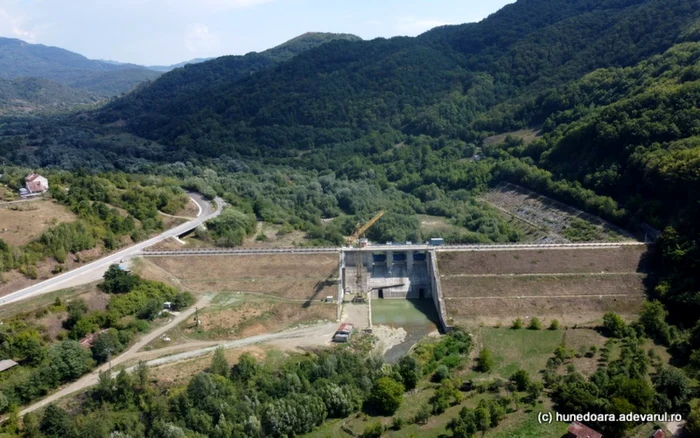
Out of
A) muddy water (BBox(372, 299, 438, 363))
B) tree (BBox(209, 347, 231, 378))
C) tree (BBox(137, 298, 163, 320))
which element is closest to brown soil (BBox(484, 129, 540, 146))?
muddy water (BBox(372, 299, 438, 363))

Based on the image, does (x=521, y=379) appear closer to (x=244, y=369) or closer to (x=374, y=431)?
(x=374, y=431)

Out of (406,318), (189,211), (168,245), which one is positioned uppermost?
(189,211)

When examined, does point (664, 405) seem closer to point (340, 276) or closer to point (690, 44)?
point (340, 276)

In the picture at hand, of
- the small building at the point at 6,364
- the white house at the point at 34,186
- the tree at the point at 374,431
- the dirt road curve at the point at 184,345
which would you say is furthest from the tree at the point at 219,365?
the white house at the point at 34,186

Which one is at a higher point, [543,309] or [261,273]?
[261,273]

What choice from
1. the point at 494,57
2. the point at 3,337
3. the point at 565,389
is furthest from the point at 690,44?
the point at 3,337

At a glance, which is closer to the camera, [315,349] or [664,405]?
[664,405]

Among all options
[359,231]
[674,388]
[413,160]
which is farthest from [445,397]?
[413,160]
